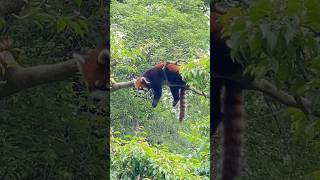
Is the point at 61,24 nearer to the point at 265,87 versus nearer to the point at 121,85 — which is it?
the point at 121,85

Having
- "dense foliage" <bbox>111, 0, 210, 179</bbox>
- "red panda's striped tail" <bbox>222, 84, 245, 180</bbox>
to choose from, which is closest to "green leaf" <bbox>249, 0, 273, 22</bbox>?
"red panda's striped tail" <bbox>222, 84, 245, 180</bbox>

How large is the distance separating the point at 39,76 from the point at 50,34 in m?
0.18

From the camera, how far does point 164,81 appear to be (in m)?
2.65

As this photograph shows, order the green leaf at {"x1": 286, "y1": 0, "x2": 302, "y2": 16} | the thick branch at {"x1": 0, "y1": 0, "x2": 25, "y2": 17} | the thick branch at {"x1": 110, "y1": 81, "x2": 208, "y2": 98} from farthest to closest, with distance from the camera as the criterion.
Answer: the thick branch at {"x1": 110, "y1": 81, "x2": 208, "y2": 98} < the thick branch at {"x1": 0, "y1": 0, "x2": 25, "y2": 17} < the green leaf at {"x1": 286, "y1": 0, "x2": 302, "y2": 16}

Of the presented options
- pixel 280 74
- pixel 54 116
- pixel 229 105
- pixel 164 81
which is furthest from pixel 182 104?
pixel 280 74

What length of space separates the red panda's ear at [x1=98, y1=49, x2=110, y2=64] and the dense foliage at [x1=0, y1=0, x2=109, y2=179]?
0.05 m

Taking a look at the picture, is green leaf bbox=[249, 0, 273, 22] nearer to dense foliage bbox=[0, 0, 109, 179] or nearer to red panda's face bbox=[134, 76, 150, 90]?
dense foliage bbox=[0, 0, 109, 179]

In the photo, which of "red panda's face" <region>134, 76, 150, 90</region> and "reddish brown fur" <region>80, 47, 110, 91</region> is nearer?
"reddish brown fur" <region>80, 47, 110, 91</region>

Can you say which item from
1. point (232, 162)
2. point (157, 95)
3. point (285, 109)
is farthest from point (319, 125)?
point (157, 95)

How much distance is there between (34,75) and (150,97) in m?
0.57

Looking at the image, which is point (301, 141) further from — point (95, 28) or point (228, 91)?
point (95, 28)

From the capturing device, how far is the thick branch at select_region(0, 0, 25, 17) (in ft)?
6.50

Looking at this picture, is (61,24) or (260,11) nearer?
(260,11)

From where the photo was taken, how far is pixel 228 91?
2.49 m
